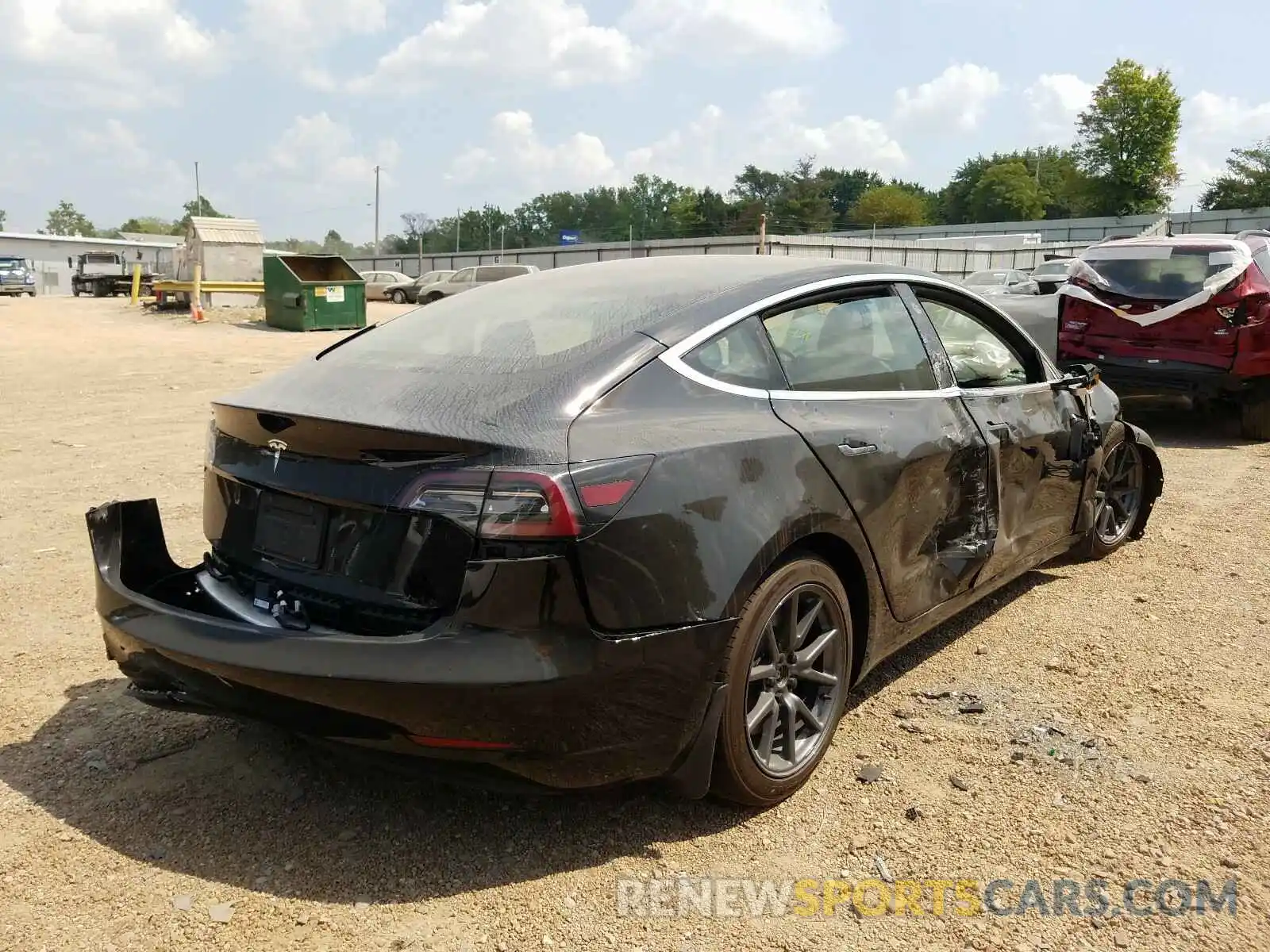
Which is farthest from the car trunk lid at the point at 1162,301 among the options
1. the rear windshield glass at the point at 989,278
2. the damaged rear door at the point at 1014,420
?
the rear windshield glass at the point at 989,278

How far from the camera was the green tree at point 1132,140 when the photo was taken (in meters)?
73.0

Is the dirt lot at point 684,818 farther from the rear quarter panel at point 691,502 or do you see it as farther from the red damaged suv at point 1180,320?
the red damaged suv at point 1180,320

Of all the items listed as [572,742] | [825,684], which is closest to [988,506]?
[825,684]

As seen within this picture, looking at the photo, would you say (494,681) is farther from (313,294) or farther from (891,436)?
(313,294)

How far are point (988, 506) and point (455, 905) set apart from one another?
2401 mm

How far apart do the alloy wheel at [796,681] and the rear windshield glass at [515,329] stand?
922 mm

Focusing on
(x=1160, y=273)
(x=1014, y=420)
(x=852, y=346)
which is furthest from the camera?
(x=1160, y=273)

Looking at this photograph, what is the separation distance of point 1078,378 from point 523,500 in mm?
3312

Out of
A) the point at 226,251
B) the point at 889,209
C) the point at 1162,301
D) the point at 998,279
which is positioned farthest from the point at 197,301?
the point at 889,209

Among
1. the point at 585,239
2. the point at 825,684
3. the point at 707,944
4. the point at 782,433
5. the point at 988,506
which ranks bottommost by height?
the point at 707,944

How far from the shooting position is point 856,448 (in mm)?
3111

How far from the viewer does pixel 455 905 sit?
2.50 m

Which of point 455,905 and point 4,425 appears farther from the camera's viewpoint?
point 4,425

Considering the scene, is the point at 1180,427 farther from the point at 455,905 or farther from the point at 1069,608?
the point at 455,905
